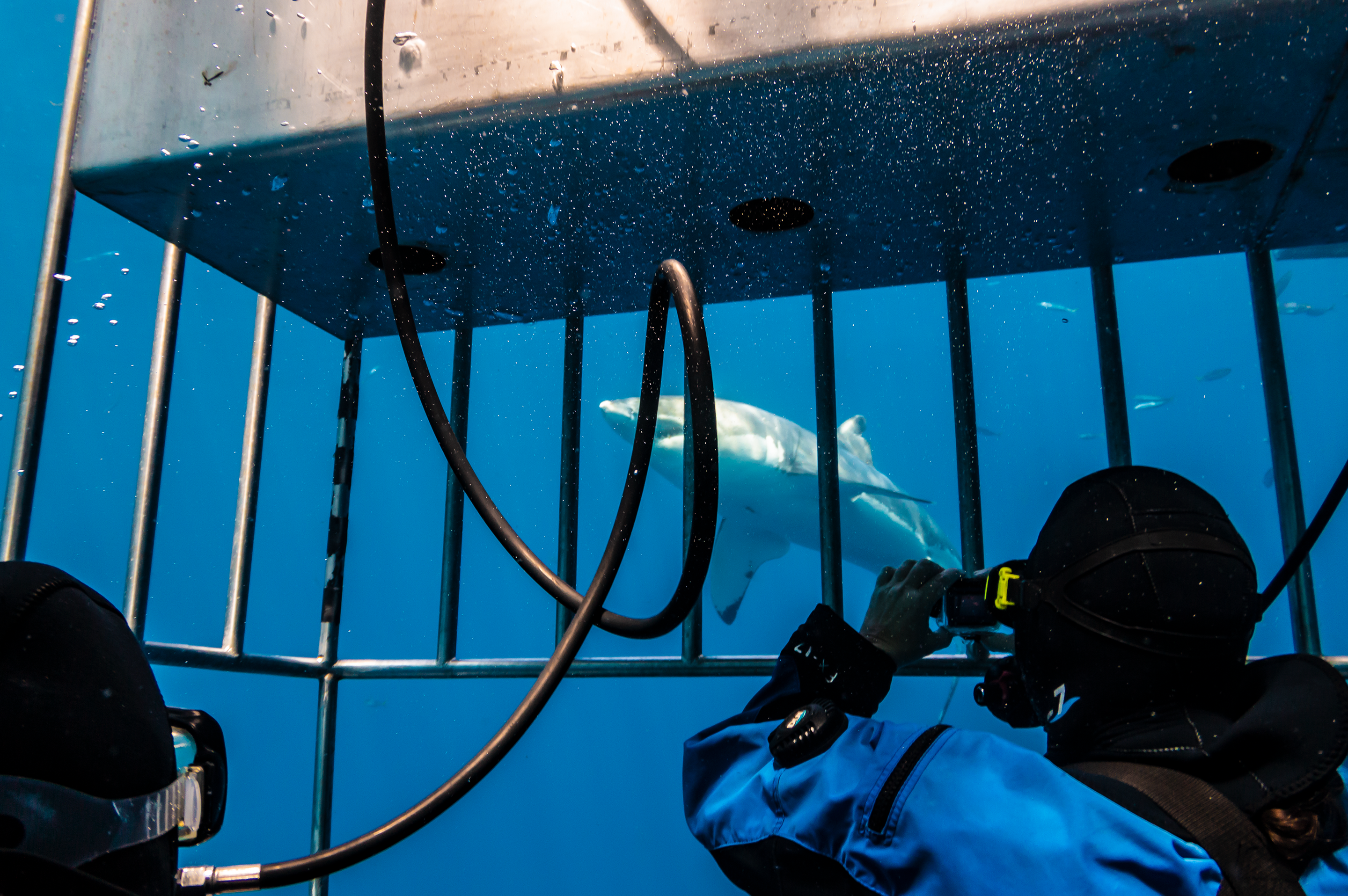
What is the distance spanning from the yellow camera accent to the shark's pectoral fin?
25.2 ft

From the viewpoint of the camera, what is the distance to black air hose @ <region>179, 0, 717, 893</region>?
3.52 ft

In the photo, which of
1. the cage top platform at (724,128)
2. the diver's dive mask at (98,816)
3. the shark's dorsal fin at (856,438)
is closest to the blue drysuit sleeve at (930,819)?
the diver's dive mask at (98,816)

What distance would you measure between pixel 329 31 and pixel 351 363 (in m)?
1.71

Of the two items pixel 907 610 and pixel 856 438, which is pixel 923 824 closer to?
pixel 907 610

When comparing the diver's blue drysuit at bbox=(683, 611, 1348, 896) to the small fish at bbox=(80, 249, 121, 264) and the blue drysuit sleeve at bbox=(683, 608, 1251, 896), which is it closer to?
the blue drysuit sleeve at bbox=(683, 608, 1251, 896)

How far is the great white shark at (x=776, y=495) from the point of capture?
25.7 feet

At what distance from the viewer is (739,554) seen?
9.52m

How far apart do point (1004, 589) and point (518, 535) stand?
2.69 feet

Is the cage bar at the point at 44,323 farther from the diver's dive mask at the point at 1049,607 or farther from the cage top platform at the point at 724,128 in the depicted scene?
the diver's dive mask at the point at 1049,607

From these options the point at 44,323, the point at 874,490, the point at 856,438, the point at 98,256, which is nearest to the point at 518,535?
the point at 44,323

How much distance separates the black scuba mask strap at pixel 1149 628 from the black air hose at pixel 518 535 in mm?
560

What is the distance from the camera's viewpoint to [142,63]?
5.67 feet

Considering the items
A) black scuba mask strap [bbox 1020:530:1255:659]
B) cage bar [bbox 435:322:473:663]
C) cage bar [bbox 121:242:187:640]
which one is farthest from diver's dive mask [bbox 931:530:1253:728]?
cage bar [bbox 121:242:187:640]

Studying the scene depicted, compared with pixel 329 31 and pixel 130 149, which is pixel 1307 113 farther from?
pixel 130 149
